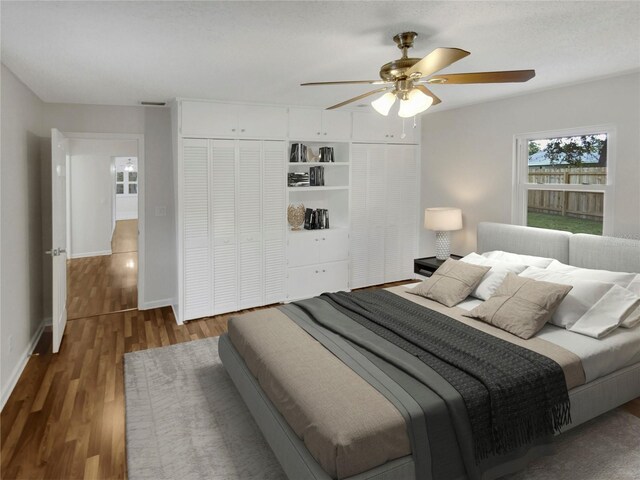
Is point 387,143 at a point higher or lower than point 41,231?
higher

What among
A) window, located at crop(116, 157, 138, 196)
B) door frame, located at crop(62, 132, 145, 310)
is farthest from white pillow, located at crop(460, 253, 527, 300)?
window, located at crop(116, 157, 138, 196)

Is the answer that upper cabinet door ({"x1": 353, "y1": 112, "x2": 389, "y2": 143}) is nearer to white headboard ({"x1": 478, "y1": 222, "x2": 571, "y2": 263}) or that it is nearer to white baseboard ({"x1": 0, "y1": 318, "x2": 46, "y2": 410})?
white headboard ({"x1": 478, "y1": 222, "x2": 571, "y2": 263})

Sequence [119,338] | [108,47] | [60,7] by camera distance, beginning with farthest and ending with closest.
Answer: [119,338], [108,47], [60,7]

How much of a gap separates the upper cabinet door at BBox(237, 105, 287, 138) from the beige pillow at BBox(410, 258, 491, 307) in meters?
2.39

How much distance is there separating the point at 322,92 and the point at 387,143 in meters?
1.69

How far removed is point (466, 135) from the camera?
16.6ft

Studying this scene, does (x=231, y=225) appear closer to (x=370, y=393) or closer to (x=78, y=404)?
(x=78, y=404)

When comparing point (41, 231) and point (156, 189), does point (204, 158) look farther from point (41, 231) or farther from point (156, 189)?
point (41, 231)

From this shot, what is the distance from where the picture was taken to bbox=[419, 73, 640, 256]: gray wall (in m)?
3.55

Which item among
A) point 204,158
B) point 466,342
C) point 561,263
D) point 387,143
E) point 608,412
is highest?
point 387,143

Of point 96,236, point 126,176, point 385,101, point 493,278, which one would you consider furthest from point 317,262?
point 126,176

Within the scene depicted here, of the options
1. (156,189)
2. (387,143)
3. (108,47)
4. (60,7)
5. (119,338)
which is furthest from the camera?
(387,143)

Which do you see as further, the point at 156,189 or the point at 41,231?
the point at 156,189

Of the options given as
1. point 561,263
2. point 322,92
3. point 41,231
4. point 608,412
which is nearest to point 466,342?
point 608,412
